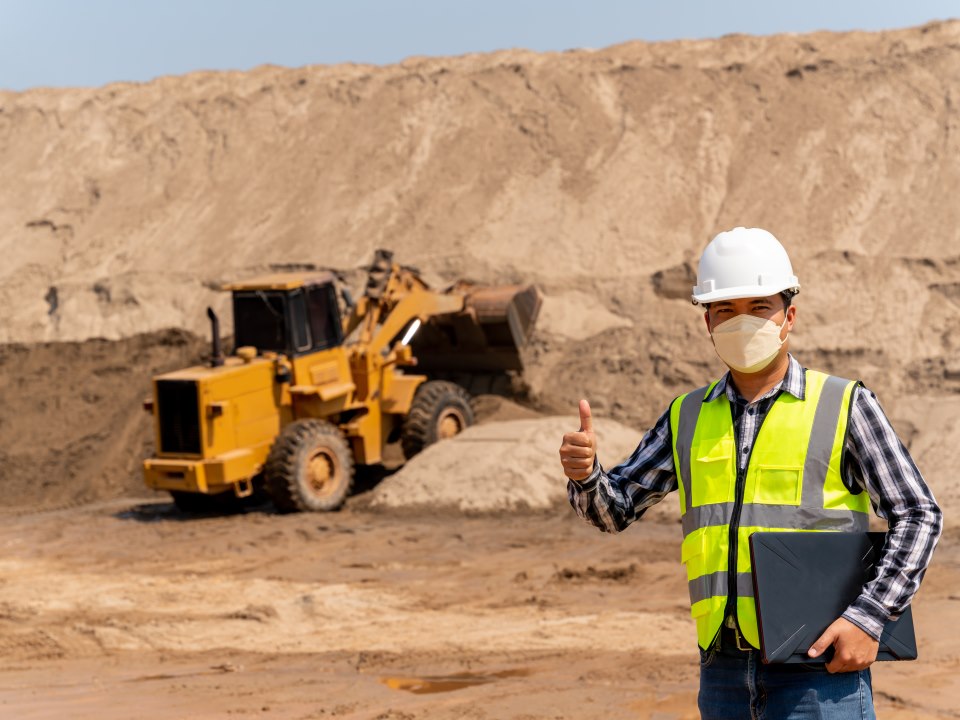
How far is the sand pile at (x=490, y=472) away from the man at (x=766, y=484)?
10220 mm

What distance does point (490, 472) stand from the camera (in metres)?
13.7

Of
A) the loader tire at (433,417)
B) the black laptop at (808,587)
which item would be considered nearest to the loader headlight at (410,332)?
the loader tire at (433,417)

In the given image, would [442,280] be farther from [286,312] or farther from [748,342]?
[748,342]

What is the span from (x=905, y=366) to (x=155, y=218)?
21.1 meters

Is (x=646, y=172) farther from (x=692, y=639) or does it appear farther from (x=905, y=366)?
(x=692, y=639)

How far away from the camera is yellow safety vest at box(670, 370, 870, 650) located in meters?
2.92

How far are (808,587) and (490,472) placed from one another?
35.6ft

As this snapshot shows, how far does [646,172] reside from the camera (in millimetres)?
29734

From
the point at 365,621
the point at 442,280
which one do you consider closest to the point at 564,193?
the point at 442,280

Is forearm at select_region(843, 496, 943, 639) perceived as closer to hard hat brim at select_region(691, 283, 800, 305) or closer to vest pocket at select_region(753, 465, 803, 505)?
vest pocket at select_region(753, 465, 803, 505)

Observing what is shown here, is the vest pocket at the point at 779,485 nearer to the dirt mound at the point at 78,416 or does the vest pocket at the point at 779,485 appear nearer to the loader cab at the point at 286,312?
the loader cab at the point at 286,312

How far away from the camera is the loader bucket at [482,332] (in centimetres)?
1647

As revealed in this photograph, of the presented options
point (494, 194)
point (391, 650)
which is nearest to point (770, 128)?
point (494, 194)

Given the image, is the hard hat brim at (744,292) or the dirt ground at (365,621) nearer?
the hard hat brim at (744,292)
